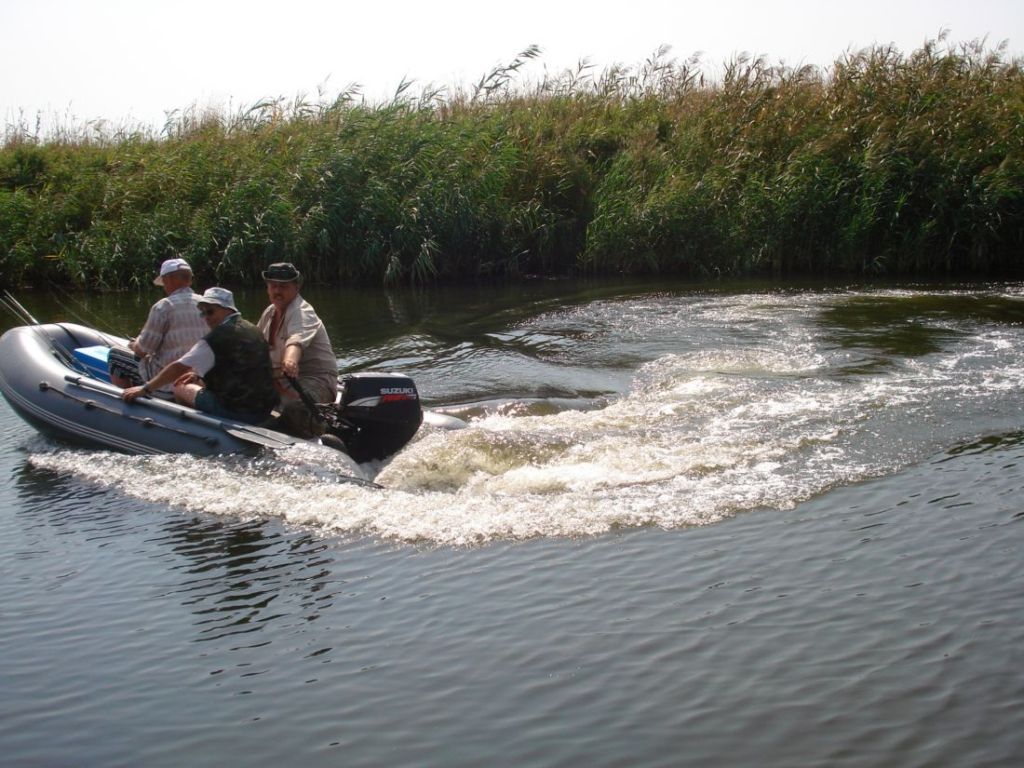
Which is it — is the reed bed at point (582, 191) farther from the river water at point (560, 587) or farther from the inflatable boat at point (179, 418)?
the inflatable boat at point (179, 418)

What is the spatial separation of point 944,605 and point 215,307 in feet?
14.9

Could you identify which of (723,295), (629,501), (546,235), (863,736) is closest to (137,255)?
(546,235)

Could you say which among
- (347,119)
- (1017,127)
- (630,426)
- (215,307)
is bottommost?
(630,426)

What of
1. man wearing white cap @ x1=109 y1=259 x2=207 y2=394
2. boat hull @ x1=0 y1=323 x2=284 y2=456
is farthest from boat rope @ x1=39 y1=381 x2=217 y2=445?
man wearing white cap @ x1=109 y1=259 x2=207 y2=394

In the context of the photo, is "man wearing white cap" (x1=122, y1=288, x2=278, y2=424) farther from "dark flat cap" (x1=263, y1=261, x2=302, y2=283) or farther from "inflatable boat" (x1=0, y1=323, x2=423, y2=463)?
"dark flat cap" (x1=263, y1=261, x2=302, y2=283)

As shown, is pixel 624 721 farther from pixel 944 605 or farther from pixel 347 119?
pixel 347 119

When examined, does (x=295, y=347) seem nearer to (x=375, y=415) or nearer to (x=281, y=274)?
(x=281, y=274)

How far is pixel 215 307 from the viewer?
7.07 metres

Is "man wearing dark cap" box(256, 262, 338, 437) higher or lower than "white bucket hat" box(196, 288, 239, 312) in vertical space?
lower

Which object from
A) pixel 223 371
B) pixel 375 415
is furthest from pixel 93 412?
pixel 375 415

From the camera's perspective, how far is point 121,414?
25.4 feet

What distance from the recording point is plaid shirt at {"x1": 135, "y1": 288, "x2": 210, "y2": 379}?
306 inches

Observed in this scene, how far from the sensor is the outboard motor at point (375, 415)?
7.47 meters

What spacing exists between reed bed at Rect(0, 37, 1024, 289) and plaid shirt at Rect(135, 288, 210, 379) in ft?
26.6
